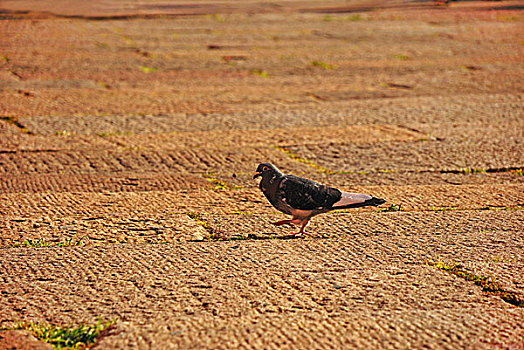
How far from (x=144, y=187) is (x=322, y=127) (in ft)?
8.41

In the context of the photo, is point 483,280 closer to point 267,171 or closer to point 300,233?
point 300,233

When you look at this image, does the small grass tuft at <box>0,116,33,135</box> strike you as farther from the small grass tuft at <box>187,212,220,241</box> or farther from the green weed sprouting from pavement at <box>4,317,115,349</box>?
the green weed sprouting from pavement at <box>4,317,115,349</box>

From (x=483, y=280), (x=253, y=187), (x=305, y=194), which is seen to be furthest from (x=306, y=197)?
(x=253, y=187)

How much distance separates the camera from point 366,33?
14.5 m

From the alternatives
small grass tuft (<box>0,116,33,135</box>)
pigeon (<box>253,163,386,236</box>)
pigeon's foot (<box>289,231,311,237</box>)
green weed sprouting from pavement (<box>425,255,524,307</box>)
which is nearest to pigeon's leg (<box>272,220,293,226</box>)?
pigeon's foot (<box>289,231,311,237</box>)

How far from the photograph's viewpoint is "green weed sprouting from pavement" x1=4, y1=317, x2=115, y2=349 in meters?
3.22

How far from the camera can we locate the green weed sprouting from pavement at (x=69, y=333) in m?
3.22

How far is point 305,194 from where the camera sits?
4301 millimetres

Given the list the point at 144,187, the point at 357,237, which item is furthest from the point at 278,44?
the point at 357,237

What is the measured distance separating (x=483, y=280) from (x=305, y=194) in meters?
1.11

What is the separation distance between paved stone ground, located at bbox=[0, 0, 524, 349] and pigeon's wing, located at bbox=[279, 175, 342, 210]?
29 centimetres

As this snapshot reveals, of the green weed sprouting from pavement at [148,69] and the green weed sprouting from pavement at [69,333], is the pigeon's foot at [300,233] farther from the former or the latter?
the green weed sprouting from pavement at [148,69]

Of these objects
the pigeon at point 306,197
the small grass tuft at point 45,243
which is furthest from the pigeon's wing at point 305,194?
the small grass tuft at point 45,243

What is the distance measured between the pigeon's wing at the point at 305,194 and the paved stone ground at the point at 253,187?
0.95ft
